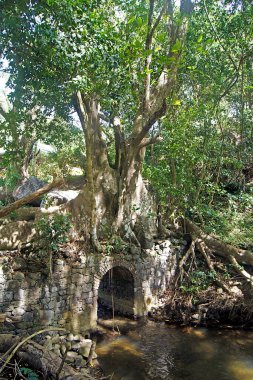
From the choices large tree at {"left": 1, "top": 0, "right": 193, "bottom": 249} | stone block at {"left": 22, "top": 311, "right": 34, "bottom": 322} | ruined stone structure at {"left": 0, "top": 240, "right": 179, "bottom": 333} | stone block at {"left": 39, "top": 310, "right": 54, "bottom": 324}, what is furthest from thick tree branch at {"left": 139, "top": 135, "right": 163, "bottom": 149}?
stone block at {"left": 22, "top": 311, "right": 34, "bottom": 322}

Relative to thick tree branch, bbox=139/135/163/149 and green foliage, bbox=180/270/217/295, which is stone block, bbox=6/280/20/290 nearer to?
thick tree branch, bbox=139/135/163/149

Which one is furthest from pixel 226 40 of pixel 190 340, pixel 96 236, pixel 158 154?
pixel 190 340

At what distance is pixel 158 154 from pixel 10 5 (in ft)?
28.9

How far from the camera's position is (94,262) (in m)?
10.2

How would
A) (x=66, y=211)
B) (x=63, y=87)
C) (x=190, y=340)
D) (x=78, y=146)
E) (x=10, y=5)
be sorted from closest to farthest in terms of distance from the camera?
(x=10, y=5)
(x=63, y=87)
(x=190, y=340)
(x=66, y=211)
(x=78, y=146)

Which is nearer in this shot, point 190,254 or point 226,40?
point 226,40

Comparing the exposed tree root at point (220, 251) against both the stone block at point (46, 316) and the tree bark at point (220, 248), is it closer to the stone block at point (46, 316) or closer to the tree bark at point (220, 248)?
the tree bark at point (220, 248)

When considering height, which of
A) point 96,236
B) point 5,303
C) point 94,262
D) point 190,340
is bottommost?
point 190,340

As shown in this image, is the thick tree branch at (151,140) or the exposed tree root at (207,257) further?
the exposed tree root at (207,257)

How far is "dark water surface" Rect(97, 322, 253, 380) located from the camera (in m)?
8.03

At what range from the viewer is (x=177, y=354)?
9.12 m

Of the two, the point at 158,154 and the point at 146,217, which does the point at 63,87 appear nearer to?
the point at 146,217

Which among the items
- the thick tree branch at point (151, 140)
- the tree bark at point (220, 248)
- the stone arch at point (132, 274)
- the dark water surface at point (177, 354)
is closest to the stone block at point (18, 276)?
the stone arch at point (132, 274)

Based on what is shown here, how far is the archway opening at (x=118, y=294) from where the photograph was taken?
11.6 metres
